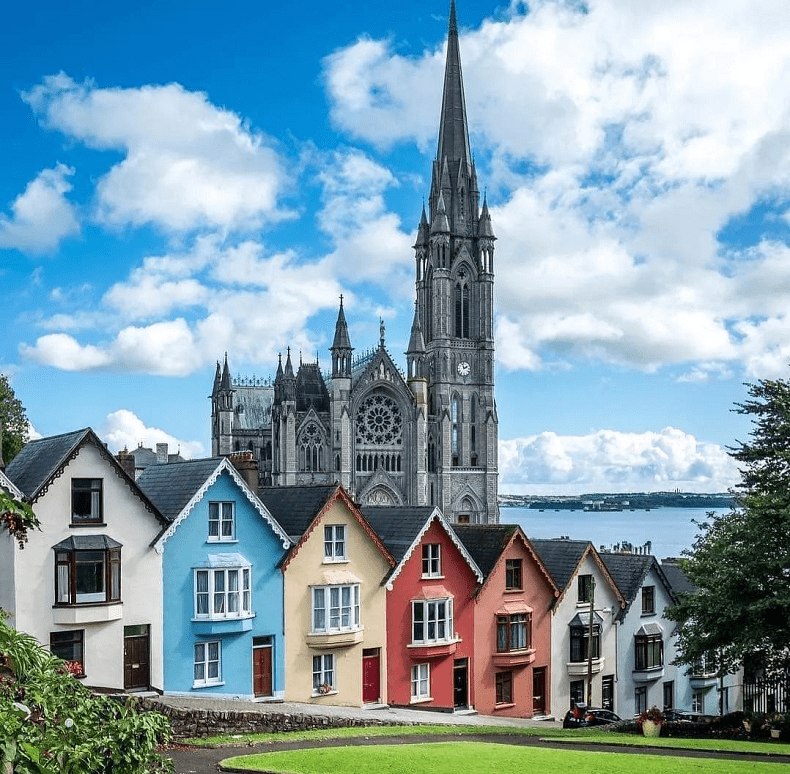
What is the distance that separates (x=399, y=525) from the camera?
3697 cm

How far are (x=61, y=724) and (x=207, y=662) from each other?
22.8 m

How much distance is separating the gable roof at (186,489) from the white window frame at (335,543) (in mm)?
1767

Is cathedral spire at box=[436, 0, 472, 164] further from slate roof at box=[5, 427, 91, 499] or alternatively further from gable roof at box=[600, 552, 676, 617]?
slate roof at box=[5, 427, 91, 499]

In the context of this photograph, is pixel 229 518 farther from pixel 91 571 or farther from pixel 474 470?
pixel 474 470

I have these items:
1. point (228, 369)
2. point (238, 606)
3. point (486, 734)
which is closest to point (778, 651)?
point (486, 734)

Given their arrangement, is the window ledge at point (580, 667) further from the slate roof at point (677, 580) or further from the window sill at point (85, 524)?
the window sill at point (85, 524)

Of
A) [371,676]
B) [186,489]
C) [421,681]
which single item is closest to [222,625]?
[186,489]

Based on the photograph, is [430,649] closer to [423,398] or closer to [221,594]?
[221,594]

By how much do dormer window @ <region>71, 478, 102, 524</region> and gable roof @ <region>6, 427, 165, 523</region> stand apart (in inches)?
27.8

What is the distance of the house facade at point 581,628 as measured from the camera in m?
38.9

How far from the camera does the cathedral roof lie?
121000 mm

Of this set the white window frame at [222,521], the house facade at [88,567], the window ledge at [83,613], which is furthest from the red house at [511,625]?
the window ledge at [83,613]

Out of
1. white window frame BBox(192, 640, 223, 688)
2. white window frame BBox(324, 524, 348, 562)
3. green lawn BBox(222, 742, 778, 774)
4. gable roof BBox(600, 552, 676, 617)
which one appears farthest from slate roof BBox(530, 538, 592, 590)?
green lawn BBox(222, 742, 778, 774)

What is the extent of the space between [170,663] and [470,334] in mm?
102079
